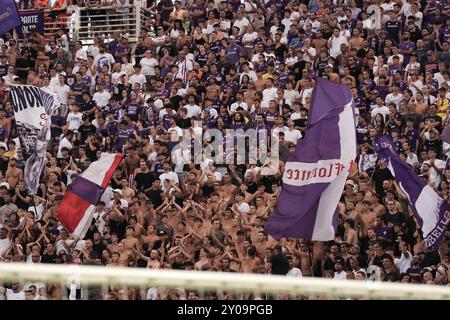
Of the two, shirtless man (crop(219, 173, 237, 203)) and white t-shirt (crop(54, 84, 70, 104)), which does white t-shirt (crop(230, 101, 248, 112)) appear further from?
white t-shirt (crop(54, 84, 70, 104))

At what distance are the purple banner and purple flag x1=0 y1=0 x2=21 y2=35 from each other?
2.48ft

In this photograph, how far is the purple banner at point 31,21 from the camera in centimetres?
2736

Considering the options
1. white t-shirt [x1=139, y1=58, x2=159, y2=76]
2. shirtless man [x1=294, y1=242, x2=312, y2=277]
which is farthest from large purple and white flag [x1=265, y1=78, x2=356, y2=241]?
white t-shirt [x1=139, y1=58, x2=159, y2=76]

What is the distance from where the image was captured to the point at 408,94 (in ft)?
63.6

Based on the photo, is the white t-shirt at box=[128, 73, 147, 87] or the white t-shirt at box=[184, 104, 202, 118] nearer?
the white t-shirt at box=[184, 104, 202, 118]

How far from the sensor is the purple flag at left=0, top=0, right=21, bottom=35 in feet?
86.2

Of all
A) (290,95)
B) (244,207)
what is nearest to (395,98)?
(290,95)

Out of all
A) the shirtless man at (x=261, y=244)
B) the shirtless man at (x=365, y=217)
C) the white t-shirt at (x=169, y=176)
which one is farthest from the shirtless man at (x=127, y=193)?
the shirtless man at (x=365, y=217)

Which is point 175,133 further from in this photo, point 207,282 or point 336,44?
point 207,282

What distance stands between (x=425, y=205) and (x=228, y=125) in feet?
17.8

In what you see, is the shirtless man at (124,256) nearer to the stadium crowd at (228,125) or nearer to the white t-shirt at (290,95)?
the stadium crowd at (228,125)

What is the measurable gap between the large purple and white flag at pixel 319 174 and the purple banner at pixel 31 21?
13.6m
